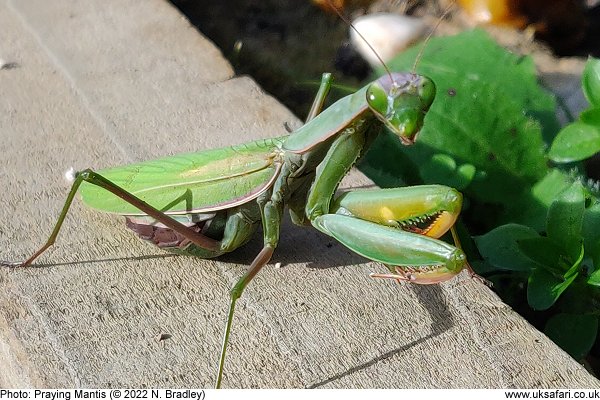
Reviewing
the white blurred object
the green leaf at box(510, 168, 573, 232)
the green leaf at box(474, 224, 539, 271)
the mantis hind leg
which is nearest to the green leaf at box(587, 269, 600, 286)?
the green leaf at box(474, 224, 539, 271)

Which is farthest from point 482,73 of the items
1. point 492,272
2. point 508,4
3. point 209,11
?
point 209,11

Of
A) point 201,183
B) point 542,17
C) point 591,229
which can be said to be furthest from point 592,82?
point 542,17

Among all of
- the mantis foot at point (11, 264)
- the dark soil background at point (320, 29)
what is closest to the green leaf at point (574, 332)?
the mantis foot at point (11, 264)

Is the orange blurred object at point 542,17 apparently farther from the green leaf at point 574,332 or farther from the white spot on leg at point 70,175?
the white spot on leg at point 70,175

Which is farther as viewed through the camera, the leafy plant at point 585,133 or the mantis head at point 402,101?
the leafy plant at point 585,133

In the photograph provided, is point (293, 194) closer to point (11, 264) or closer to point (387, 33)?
point (11, 264)

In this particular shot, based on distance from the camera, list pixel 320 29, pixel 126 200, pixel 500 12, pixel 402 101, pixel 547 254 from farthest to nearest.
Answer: pixel 320 29 < pixel 500 12 < pixel 547 254 < pixel 126 200 < pixel 402 101

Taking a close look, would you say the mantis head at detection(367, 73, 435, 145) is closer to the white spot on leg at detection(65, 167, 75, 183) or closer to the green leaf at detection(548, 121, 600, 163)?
the green leaf at detection(548, 121, 600, 163)
